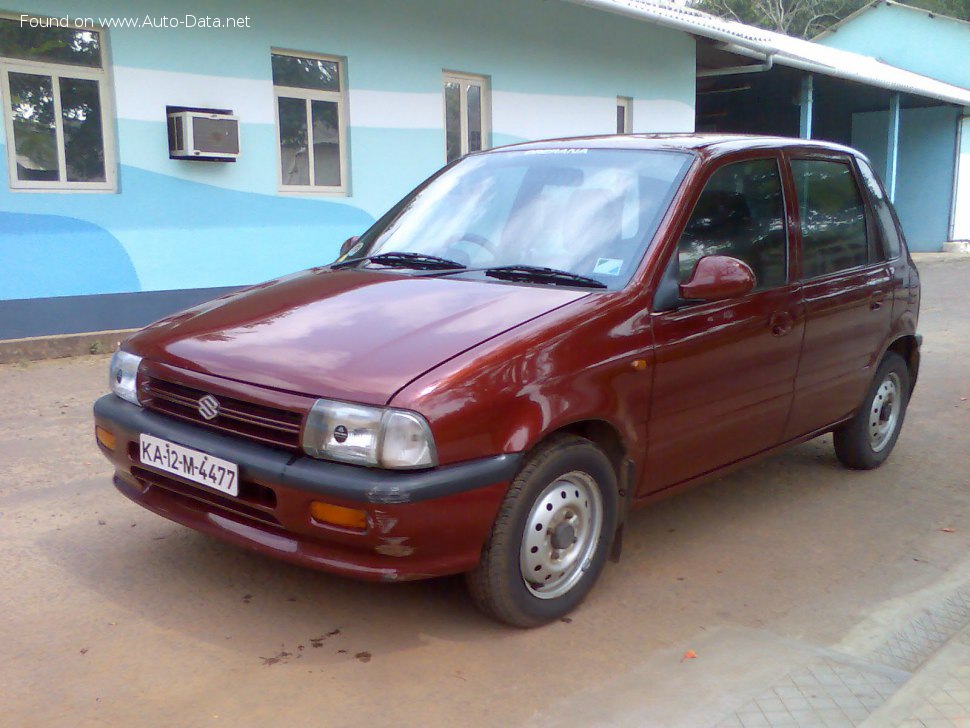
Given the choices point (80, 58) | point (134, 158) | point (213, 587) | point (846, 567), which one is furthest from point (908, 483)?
point (80, 58)

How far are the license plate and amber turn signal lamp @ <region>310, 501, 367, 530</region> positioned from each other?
334mm

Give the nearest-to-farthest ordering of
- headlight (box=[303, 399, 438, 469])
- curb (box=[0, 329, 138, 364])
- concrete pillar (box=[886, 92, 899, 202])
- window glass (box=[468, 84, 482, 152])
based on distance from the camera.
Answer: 1. headlight (box=[303, 399, 438, 469])
2. curb (box=[0, 329, 138, 364])
3. window glass (box=[468, 84, 482, 152])
4. concrete pillar (box=[886, 92, 899, 202])

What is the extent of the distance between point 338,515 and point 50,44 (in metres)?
7.17

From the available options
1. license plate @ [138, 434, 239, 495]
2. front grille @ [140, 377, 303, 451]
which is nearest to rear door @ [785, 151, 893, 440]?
Answer: front grille @ [140, 377, 303, 451]

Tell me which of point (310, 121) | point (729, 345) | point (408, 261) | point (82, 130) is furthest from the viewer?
point (310, 121)

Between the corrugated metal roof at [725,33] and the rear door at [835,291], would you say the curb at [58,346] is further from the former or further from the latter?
the corrugated metal roof at [725,33]

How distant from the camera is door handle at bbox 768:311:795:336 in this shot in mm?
4188

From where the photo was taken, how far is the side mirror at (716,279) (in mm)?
3676

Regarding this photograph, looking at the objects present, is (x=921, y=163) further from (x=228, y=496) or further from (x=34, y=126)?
(x=228, y=496)

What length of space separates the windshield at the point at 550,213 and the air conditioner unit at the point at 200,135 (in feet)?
16.7

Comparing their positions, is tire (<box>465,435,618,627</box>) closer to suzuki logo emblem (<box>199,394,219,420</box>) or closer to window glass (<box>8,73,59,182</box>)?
suzuki logo emblem (<box>199,394,219,420</box>)

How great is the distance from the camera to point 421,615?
3.51 m

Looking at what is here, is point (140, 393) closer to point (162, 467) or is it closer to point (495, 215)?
point (162, 467)

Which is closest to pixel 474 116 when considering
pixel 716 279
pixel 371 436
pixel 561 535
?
pixel 716 279
